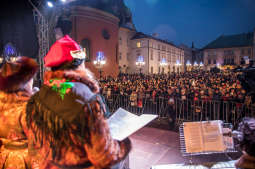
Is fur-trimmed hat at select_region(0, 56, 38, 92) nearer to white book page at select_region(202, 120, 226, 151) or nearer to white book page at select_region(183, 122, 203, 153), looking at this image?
white book page at select_region(183, 122, 203, 153)

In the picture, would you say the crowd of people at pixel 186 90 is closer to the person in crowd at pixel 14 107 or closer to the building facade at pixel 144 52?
the person in crowd at pixel 14 107

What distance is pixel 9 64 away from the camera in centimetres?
210

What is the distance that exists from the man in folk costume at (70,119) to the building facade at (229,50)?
66.0m

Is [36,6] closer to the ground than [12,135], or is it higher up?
higher up

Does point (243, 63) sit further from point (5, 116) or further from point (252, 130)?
point (5, 116)

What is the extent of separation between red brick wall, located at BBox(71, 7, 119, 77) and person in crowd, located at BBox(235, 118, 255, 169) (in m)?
24.0

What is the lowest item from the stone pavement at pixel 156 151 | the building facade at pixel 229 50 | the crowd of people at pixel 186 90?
the stone pavement at pixel 156 151

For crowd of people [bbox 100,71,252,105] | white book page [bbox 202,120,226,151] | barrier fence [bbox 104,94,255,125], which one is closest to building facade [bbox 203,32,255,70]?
crowd of people [bbox 100,71,252,105]

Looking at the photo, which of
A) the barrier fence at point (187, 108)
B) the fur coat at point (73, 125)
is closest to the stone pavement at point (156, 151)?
the barrier fence at point (187, 108)

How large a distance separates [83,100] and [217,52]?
2914 inches

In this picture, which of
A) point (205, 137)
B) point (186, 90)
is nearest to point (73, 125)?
point (205, 137)

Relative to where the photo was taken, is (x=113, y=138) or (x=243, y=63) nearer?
(x=113, y=138)

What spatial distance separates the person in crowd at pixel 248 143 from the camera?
1892mm

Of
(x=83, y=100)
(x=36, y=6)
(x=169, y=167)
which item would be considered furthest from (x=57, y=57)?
(x=36, y=6)
